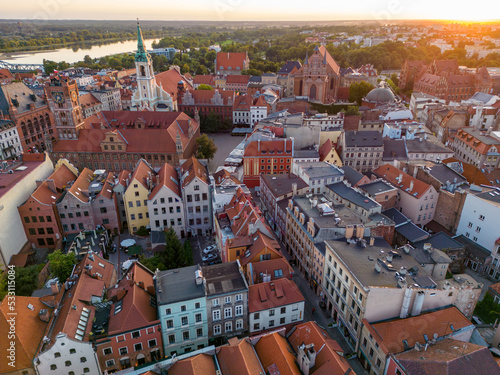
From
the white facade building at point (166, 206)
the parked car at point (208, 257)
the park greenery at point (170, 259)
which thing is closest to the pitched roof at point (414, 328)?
the parked car at point (208, 257)

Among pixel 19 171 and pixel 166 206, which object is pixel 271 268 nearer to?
pixel 166 206

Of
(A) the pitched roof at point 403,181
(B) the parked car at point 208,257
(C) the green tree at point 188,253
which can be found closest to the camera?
(C) the green tree at point 188,253

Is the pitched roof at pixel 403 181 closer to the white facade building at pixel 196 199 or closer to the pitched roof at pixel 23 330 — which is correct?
the white facade building at pixel 196 199

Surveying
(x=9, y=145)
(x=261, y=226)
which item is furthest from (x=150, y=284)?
(x=9, y=145)

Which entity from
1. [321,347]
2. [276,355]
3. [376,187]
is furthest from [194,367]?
[376,187]

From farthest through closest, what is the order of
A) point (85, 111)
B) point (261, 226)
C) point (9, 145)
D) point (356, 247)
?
point (85, 111) → point (9, 145) → point (261, 226) → point (356, 247)

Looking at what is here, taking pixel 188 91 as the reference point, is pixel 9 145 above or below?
below

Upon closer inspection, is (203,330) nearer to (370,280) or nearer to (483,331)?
(370,280)
